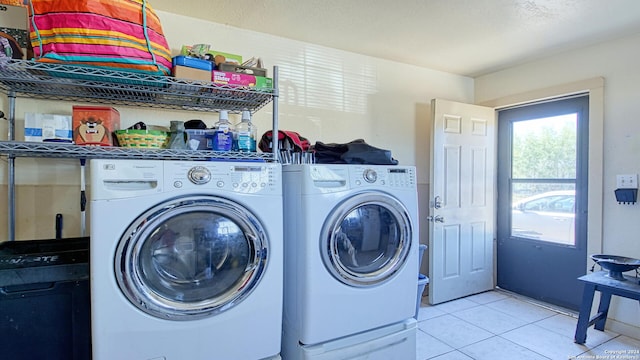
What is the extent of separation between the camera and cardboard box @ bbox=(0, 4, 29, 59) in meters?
1.49

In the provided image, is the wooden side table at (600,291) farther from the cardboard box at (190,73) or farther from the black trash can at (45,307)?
the black trash can at (45,307)

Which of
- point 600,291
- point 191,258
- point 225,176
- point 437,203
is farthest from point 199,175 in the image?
point 600,291

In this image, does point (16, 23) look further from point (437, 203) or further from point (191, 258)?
point (437, 203)

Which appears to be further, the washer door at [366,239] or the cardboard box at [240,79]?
the cardboard box at [240,79]

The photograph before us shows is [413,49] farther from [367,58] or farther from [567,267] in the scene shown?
[567,267]

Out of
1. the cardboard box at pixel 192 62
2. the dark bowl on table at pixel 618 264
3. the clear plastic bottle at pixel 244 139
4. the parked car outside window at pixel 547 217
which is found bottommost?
the dark bowl on table at pixel 618 264

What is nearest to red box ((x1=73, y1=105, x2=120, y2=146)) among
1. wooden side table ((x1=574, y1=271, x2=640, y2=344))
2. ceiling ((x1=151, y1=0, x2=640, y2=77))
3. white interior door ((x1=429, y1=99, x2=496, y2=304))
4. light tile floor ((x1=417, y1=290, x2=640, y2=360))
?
ceiling ((x1=151, y1=0, x2=640, y2=77))

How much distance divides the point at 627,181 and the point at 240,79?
9.17ft

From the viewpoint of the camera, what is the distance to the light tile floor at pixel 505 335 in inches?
85.8

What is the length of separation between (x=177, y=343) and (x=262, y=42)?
2.00 m

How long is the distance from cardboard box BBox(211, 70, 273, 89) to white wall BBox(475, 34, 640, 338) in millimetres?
2571

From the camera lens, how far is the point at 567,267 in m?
2.89

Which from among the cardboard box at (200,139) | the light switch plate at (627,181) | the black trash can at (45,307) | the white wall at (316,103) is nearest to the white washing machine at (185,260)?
the black trash can at (45,307)

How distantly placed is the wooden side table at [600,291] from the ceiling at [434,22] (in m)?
1.72
